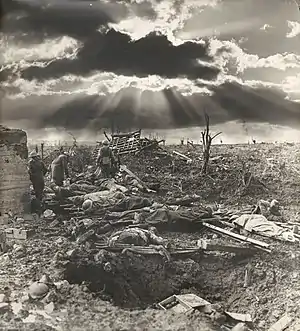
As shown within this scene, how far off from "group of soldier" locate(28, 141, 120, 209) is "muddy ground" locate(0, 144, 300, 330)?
3.5 inches

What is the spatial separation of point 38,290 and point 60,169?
654 mm

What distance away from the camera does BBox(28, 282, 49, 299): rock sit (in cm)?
240

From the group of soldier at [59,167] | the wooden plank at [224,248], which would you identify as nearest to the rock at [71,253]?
the group of soldier at [59,167]

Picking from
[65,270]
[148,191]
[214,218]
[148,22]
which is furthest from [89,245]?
[148,22]

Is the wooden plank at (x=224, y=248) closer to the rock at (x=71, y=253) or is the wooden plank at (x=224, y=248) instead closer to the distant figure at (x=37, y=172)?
the rock at (x=71, y=253)

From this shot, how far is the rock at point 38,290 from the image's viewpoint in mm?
2396

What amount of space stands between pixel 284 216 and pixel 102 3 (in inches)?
60.5

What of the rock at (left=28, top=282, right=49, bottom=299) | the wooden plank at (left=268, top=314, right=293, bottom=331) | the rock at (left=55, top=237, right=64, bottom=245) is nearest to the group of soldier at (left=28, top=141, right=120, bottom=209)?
the rock at (left=55, top=237, right=64, bottom=245)

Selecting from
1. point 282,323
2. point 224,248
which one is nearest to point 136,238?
point 224,248

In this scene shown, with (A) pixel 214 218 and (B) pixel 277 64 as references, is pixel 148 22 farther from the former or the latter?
(A) pixel 214 218

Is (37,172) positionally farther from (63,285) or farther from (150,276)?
(150,276)

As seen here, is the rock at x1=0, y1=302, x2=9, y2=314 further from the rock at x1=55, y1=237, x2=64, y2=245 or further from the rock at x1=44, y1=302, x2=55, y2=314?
the rock at x1=55, y1=237, x2=64, y2=245

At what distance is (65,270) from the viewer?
7.98 ft

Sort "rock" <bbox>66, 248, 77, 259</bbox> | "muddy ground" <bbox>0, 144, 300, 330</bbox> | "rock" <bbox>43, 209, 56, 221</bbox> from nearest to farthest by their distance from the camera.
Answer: "muddy ground" <bbox>0, 144, 300, 330</bbox> < "rock" <bbox>66, 248, 77, 259</bbox> < "rock" <bbox>43, 209, 56, 221</bbox>
